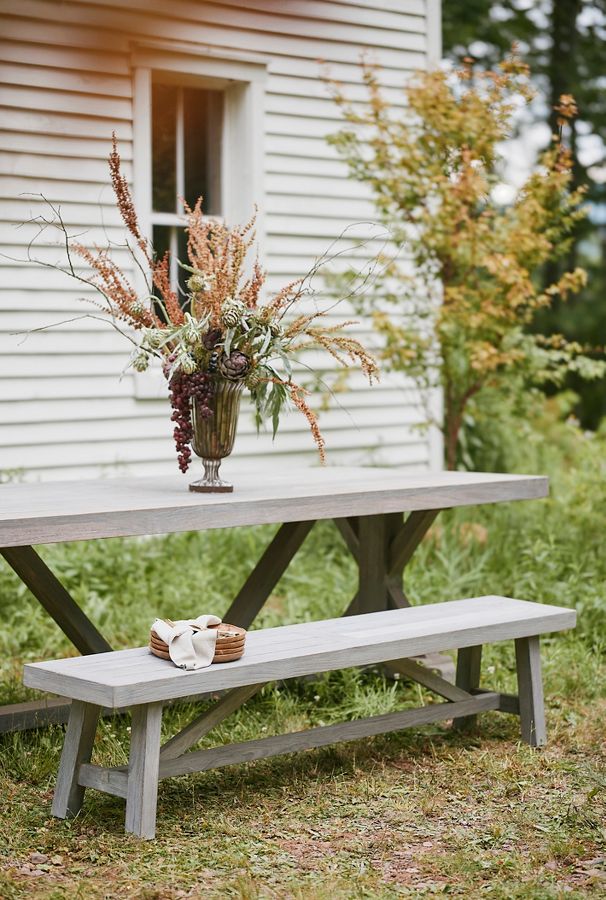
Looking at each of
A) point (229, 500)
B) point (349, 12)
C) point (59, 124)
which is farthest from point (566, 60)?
point (229, 500)

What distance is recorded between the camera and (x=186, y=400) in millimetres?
4387

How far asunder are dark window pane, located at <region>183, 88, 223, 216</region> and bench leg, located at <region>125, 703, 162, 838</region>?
494 cm

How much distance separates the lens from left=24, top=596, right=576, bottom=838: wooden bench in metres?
3.68

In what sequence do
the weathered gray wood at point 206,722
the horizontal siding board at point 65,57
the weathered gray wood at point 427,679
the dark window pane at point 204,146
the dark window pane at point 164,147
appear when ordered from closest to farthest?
the weathered gray wood at point 206,722 < the weathered gray wood at point 427,679 < the horizontal siding board at point 65,57 < the dark window pane at point 164,147 < the dark window pane at point 204,146

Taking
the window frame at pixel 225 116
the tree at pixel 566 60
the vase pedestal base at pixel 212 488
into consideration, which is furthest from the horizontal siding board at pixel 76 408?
the tree at pixel 566 60

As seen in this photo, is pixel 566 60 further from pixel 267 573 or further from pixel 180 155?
pixel 267 573

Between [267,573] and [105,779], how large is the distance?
138 centimetres

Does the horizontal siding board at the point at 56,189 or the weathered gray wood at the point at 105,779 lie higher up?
the horizontal siding board at the point at 56,189

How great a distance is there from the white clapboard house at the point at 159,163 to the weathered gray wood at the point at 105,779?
11.7ft

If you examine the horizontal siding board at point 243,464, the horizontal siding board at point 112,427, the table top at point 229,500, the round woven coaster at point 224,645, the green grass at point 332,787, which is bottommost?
the green grass at point 332,787

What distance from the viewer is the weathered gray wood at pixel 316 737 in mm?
3963

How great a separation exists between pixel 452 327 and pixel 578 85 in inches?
411

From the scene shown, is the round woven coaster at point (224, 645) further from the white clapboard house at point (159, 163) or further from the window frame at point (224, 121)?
the window frame at point (224, 121)

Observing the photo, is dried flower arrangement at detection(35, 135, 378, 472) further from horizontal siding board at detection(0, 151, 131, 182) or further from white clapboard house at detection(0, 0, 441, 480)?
horizontal siding board at detection(0, 151, 131, 182)
